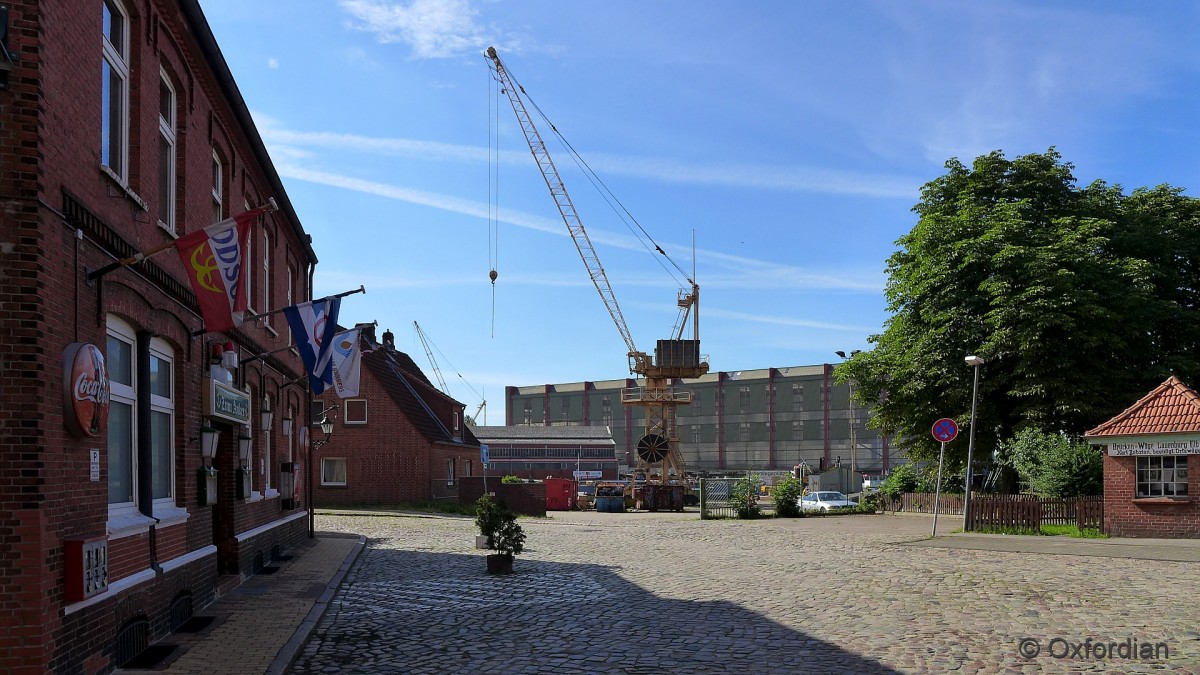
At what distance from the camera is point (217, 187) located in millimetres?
16484

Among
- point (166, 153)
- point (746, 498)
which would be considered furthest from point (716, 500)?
point (166, 153)

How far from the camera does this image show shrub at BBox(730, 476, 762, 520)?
3903cm

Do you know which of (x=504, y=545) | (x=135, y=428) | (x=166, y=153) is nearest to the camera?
(x=135, y=428)

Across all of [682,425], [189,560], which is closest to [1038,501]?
[189,560]

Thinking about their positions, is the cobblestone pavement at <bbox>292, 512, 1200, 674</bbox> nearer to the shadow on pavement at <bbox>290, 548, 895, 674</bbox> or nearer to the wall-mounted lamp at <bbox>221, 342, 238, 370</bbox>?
the shadow on pavement at <bbox>290, 548, 895, 674</bbox>

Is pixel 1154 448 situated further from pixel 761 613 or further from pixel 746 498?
pixel 746 498

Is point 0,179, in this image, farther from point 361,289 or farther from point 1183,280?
point 1183,280

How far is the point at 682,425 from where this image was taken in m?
115

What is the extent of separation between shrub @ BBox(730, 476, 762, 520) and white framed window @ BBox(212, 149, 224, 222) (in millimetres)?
26675

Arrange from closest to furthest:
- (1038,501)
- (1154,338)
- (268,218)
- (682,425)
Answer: (268,218), (1038,501), (1154,338), (682,425)

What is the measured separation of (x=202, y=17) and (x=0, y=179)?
5.90 meters

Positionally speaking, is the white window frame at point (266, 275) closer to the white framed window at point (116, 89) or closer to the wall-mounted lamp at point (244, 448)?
the wall-mounted lamp at point (244, 448)

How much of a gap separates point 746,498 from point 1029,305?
41.0 ft

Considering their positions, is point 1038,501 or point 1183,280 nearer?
point 1038,501
